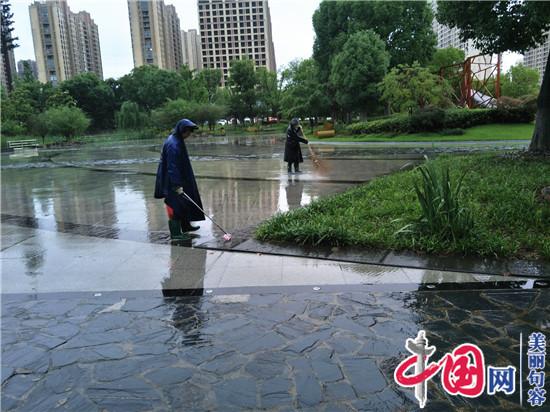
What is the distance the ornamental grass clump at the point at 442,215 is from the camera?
220 inches

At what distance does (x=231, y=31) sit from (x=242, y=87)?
229ft

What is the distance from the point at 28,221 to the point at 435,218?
6969mm

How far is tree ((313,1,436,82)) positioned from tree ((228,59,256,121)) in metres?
17.1

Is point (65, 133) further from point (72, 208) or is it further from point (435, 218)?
point (435, 218)

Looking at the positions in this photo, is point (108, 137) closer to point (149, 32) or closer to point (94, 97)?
point (94, 97)

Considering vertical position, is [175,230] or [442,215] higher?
[442,215]

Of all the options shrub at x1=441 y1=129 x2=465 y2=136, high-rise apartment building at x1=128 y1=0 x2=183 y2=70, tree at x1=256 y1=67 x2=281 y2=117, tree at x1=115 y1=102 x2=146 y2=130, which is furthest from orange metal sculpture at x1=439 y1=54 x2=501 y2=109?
high-rise apartment building at x1=128 y1=0 x2=183 y2=70

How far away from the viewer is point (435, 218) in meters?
5.74

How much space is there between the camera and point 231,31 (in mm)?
121188

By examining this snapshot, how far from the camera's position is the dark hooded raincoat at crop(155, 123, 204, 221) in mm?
6184

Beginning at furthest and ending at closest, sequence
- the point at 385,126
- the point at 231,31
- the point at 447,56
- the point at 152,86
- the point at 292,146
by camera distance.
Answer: the point at 231,31 < the point at 152,86 < the point at 447,56 < the point at 385,126 < the point at 292,146

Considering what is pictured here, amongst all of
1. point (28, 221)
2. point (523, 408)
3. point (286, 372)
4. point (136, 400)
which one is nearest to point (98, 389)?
point (136, 400)

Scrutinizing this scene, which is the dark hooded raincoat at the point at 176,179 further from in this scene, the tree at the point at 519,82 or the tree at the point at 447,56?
the tree at the point at 519,82

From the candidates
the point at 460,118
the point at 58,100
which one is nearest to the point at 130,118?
the point at 58,100
